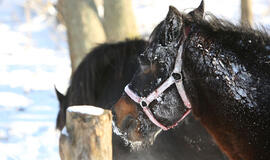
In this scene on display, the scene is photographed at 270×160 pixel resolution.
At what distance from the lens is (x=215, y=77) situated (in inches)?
92.4

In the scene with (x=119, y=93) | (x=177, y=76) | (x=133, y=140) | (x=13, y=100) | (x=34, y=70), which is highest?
(x=177, y=76)

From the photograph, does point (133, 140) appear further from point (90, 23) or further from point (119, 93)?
point (90, 23)

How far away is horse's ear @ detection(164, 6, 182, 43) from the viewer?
7.68ft

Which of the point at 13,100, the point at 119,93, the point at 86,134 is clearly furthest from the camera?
the point at 13,100

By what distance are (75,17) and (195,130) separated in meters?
2.97

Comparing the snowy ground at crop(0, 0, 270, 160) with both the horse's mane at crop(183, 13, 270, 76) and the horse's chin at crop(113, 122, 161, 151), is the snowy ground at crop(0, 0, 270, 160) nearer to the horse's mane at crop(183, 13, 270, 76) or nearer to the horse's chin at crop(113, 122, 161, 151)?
the horse's mane at crop(183, 13, 270, 76)

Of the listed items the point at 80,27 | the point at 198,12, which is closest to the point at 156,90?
the point at 198,12

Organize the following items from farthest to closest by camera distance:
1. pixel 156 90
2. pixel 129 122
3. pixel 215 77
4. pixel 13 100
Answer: pixel 13 100
pixel 129 122
pixel 156 90
pixel 215 77

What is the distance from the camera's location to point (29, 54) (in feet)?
37.2

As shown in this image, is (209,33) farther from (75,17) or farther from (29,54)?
(29,54)

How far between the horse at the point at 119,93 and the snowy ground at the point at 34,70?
719 millimetres

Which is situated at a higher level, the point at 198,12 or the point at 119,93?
the point at 198,12

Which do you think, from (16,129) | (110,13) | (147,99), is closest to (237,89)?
(147,99)

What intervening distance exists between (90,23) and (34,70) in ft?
16.9
